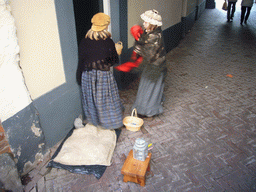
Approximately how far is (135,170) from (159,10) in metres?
5.98

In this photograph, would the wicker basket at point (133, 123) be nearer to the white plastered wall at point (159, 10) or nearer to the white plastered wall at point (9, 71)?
the white plastered wall at point (9, 71)

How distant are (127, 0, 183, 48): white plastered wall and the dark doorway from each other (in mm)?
1036

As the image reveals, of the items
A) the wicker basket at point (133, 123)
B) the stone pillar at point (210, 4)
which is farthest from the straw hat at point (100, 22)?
the stone pillar at point (210, 4)

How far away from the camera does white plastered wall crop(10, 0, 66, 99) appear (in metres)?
2.78

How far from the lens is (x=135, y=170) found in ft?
9.53

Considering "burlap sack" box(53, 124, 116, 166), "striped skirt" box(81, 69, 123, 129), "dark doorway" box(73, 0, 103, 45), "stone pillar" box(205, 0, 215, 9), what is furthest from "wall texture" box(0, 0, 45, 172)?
"stone pillar" box(205, 0, 215, 9)

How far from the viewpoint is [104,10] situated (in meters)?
4.56

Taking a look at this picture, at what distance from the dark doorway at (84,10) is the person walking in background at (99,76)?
1448 mm

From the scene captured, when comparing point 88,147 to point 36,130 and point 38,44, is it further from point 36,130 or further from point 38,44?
point 38,44

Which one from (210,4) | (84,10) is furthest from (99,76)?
(210,4)

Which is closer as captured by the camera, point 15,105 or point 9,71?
point 9,71

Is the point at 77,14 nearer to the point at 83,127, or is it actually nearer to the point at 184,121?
the point at 83,127

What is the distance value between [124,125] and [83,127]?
82 centimetres

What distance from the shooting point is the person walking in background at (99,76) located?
338 cm
